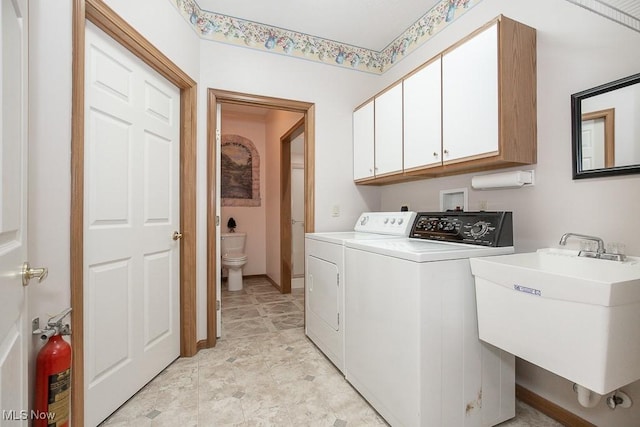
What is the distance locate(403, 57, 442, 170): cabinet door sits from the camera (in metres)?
1.83

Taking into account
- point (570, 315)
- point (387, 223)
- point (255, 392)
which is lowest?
point (255, 392)

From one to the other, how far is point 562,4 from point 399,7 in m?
1.11

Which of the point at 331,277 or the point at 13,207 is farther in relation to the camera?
the point at 331,277

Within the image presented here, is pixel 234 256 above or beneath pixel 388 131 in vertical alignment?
beneath

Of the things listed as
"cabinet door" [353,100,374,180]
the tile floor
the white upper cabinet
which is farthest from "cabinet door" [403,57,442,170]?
the tile floor

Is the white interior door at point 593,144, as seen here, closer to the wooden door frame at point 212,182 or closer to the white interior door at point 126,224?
the wooden door frame at point 212,182

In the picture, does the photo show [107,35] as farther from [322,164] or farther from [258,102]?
[322,164]

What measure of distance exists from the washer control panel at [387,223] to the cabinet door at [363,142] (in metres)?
0.39

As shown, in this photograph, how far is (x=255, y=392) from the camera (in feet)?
5.74

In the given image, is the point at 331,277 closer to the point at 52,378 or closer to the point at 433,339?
the point at 433,339

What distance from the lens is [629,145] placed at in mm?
1230

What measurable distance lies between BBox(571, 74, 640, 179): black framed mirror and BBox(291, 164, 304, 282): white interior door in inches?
123

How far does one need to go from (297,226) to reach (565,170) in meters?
3.15

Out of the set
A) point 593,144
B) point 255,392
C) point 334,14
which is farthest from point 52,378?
point 334,14
